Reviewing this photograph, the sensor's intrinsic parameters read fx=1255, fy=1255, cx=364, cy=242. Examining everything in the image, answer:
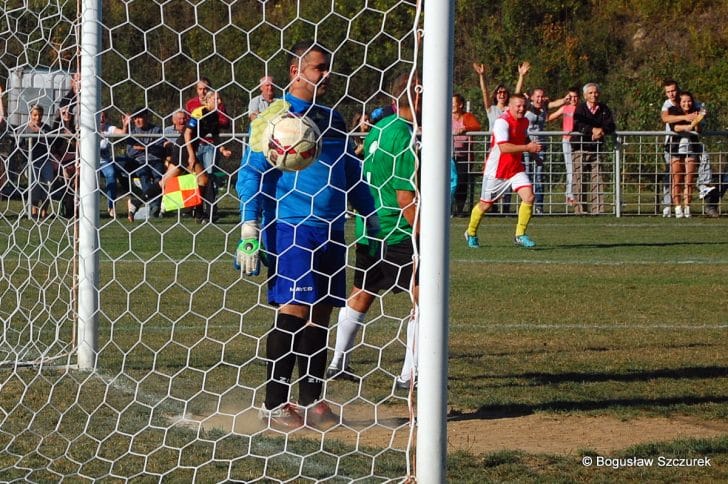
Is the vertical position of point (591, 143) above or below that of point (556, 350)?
above

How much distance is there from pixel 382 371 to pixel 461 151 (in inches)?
475

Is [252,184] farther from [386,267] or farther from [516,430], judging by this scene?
[516,430]

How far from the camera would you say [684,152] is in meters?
18.4

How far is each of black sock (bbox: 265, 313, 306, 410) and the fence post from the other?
4.41ft

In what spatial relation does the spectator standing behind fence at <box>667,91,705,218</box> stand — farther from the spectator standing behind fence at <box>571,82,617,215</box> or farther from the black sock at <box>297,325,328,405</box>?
the black sock at <box>297,325,328,405</box>

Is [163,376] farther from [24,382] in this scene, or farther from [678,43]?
[678,43]

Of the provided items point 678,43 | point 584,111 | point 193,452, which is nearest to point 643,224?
point 584,111

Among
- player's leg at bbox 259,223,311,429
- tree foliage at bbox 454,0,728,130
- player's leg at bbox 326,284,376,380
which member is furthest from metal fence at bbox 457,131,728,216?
player's leg at bbox 259,223,311,429

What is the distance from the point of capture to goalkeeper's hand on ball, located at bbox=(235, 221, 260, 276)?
5.68 meters

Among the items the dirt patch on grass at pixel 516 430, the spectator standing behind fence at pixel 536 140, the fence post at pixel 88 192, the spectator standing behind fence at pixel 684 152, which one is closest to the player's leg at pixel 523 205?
the spectator standing behind fence at pixel 536 140

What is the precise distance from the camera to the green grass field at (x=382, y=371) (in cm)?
514

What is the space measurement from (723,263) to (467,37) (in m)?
22.4

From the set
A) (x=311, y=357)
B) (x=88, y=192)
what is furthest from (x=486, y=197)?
(x=311, y=357)

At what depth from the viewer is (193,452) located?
525 centimetres
